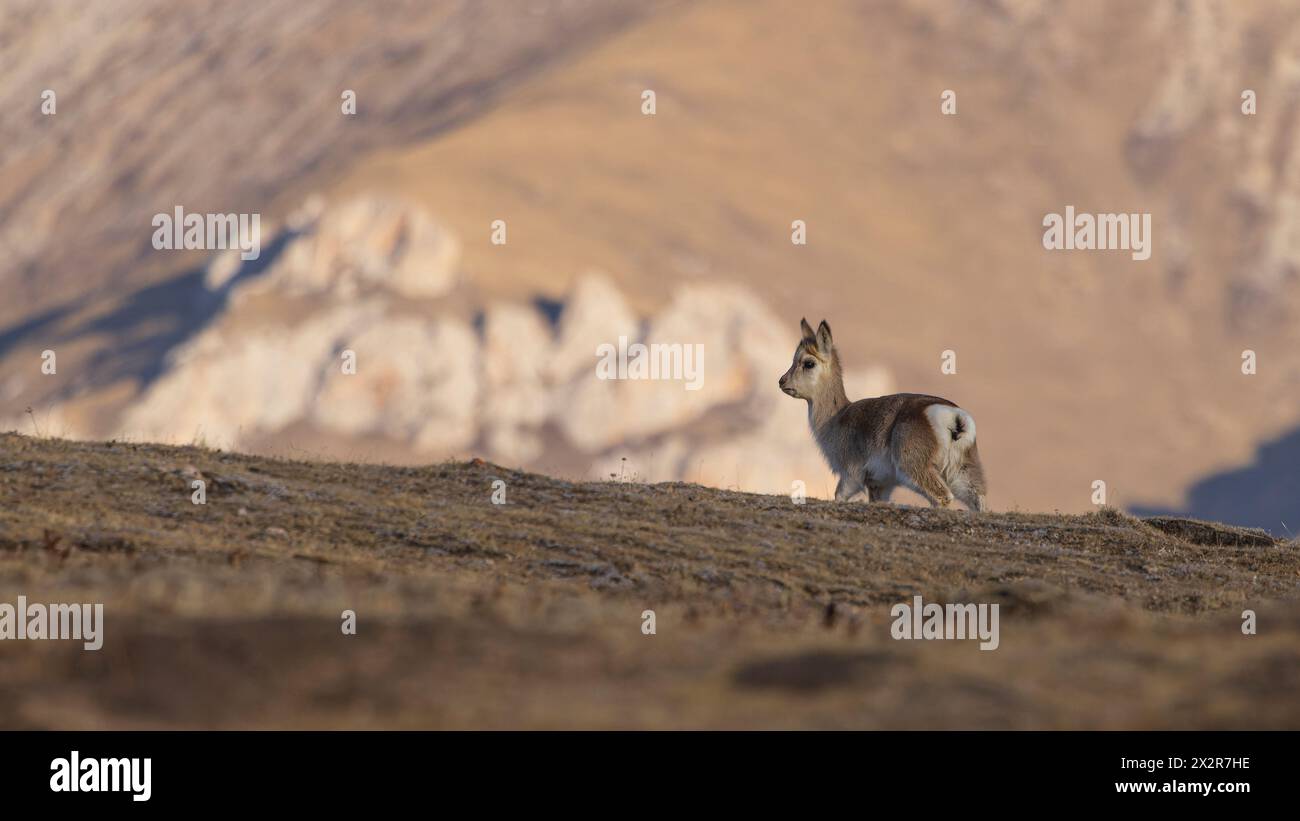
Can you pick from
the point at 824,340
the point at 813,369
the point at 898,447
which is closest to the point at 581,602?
the point at 898,447

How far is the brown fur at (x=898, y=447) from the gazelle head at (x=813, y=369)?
0.9 inches

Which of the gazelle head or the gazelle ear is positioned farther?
the gazelle ear

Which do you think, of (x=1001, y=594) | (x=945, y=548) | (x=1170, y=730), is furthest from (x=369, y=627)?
(x=945, y=548)

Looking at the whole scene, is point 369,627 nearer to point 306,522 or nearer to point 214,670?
point 214,670

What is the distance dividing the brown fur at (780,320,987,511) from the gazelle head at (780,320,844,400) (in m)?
0.02

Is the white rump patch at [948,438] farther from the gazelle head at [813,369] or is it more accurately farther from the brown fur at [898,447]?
the gazelle head at [813,369]

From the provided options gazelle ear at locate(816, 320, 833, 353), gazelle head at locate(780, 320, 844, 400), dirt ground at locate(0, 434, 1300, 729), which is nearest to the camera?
dirt ground at locate(0, 434, 1300, 729)

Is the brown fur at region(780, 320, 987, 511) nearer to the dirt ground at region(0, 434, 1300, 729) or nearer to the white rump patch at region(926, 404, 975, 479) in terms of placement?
the white rump patch at region(926, 404, 975, 479)

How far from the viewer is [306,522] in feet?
69.4

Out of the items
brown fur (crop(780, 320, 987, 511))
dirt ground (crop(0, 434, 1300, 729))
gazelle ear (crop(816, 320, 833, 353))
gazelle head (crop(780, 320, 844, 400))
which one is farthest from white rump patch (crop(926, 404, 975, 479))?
gazelle ear (crop(816, 320, 833, 353))

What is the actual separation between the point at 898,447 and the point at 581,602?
11602 mm

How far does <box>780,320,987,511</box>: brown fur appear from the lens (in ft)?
88.0

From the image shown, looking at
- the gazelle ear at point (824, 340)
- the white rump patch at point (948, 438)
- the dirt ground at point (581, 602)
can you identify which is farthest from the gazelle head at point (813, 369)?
the dirt ground at point (581, 602)

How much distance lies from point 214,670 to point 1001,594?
844 cm
